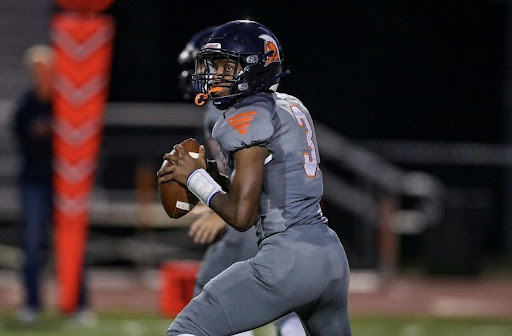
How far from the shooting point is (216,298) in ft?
14.1

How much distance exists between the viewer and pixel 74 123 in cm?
856

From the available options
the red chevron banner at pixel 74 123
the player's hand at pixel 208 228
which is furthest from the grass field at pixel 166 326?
the player's hand at pixel 208 228

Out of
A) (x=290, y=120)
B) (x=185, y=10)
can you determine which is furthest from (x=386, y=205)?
(x=290, y=120)

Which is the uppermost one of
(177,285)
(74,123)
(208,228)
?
(208,228)

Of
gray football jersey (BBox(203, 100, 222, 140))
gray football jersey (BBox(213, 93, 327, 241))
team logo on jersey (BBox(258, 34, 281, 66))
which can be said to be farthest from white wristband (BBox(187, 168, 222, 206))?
gray football jersey (BBox(203, 100, 222, 140))

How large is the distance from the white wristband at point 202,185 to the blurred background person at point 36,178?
4148mm

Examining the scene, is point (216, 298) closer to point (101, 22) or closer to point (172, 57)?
point (101, 22)

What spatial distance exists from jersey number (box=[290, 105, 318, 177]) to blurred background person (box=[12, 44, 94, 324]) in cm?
420

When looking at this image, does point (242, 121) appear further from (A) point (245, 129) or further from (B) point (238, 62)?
(B) point (238, 62)

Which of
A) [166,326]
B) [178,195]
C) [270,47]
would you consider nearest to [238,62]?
[270,47]

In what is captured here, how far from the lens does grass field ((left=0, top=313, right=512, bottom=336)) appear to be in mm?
7977

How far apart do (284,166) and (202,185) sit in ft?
1.04

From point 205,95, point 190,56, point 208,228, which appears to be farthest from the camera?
point 190,56

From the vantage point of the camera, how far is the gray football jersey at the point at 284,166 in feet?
14.2
